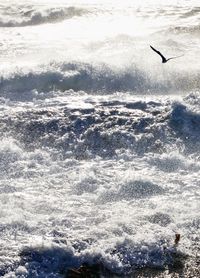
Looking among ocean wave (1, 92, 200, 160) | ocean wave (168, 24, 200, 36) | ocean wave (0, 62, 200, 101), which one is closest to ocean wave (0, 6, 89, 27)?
ocean wave (168, 24, 200, 36)

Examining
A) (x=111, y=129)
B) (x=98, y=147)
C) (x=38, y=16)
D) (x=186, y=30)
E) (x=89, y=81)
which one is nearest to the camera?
(x=98, y=147)

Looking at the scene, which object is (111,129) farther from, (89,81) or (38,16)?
(38,16)

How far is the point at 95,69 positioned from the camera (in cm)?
1788

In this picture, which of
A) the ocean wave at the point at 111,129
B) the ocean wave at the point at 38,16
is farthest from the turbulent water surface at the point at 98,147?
the ocean wave at the point at 38,16

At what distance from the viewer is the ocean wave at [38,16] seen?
24.3 m

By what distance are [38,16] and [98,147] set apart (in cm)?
1274

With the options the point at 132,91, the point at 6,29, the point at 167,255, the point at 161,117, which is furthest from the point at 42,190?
the point at 6,29

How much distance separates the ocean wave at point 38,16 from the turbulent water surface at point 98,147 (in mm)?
1255

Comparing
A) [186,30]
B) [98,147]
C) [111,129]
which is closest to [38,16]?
[186,30]

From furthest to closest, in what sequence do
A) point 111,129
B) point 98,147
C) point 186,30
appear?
point 186,30, point 111,129, point 98,147

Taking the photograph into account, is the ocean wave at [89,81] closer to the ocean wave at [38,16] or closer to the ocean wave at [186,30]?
the ocean wave at [186,30]

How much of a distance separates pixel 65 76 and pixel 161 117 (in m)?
4.11

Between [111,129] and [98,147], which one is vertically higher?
[111,129]

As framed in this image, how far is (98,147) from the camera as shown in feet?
45.8
